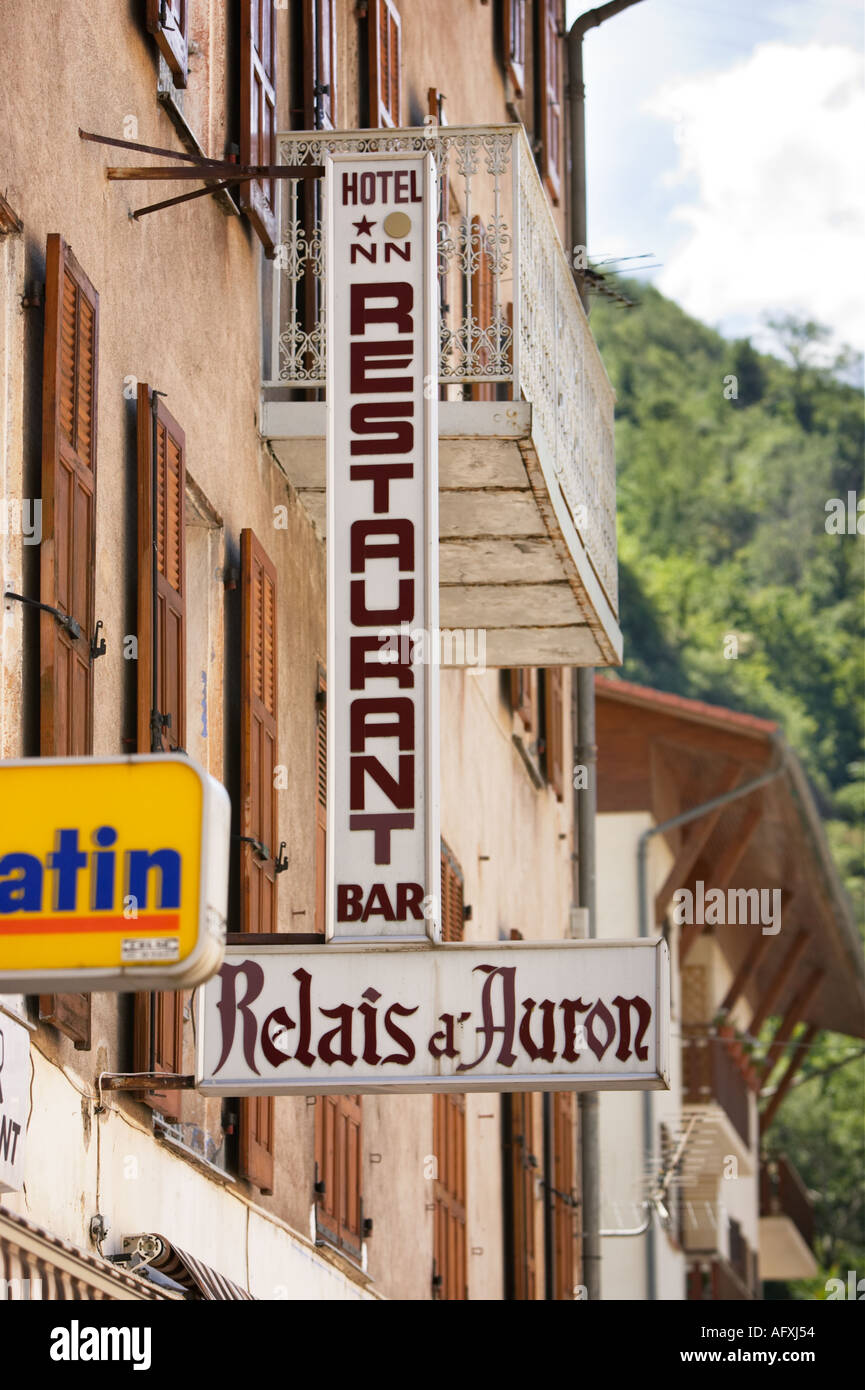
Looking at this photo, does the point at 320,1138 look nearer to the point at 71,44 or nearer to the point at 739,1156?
the point at 71,44

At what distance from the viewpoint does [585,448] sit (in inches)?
525

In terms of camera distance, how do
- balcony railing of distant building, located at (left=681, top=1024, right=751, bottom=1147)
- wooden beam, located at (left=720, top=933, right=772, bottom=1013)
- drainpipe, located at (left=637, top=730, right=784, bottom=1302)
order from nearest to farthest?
drainpipe, located at (left=637, top=730, right=784, bottom=1302)
balcony railing of distant building, located at (left=681, top=1024, right=751, bottom=1147)
wooden beam, located at (left=720, top=933, right=772, bottom=1013)

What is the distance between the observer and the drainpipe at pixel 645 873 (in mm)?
24906

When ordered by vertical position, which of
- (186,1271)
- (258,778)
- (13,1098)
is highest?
(258,778)

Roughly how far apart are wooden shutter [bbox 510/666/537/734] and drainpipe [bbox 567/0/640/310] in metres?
3.93

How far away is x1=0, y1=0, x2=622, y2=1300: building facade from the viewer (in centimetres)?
755

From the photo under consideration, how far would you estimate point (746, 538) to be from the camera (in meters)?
82.1

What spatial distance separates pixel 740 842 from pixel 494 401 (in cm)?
1556

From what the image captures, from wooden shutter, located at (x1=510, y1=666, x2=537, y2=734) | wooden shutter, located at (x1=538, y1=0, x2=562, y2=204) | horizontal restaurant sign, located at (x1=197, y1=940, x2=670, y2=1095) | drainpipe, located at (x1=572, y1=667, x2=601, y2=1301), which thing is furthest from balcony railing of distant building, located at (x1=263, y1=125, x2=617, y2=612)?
wooden shutter, located at (x1=538, y1=0, x2=562, y2=204)

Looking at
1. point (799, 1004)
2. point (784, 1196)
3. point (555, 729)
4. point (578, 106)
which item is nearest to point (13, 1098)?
point (555, 729)

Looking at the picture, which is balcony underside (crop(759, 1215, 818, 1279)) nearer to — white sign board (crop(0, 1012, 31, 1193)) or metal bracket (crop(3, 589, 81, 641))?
metal bracket (crop(3, 589, 81, 641))

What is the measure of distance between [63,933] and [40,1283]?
6.23 ft

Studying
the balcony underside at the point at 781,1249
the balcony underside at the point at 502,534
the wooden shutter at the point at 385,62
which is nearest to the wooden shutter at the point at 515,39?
the wooden shutter at the point at 385,62

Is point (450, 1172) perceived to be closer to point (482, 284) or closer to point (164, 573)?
point (482, 284)
